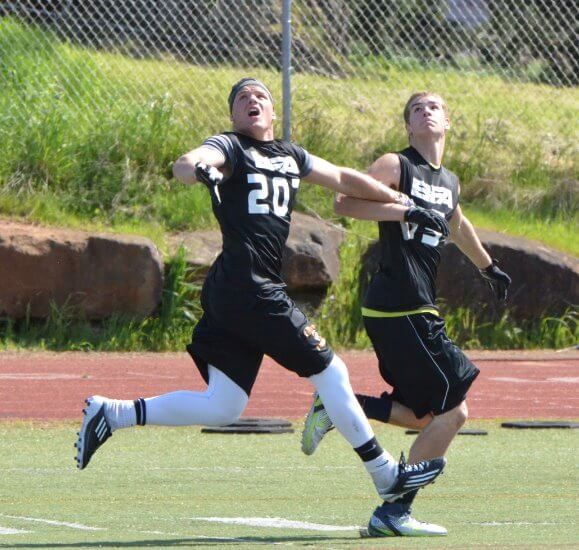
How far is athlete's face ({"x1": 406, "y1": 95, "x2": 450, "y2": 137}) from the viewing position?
656 centimetres

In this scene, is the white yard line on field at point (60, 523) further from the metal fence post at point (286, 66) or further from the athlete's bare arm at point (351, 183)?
the metal fence post at point (286, 66)

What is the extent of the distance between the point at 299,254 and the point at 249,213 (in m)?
8.97

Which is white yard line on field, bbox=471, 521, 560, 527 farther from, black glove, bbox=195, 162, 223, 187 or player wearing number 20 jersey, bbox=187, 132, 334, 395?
black glove, bbox=195, 162, 223, 187

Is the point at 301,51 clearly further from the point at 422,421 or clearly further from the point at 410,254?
the point at 422,421

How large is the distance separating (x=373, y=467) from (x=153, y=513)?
1133 millimetres

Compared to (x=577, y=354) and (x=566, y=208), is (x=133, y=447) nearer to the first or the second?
(x=577, y=354)

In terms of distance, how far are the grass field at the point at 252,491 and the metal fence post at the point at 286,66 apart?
6.46 m

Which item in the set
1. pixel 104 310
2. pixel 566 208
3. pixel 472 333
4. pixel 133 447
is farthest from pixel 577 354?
pixel 133 447

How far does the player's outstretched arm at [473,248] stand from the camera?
6.98 m

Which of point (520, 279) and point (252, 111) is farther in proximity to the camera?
point (520, 279)

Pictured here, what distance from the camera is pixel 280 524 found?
613 cm

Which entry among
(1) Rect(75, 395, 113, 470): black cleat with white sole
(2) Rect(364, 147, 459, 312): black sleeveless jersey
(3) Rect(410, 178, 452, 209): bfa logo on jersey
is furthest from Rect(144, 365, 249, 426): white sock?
(3) Rect(410, 178, 452, 209): bfa logo on jersey

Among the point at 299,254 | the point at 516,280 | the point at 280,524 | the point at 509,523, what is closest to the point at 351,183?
the point at 280,524

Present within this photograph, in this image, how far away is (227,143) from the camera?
5.89 m
